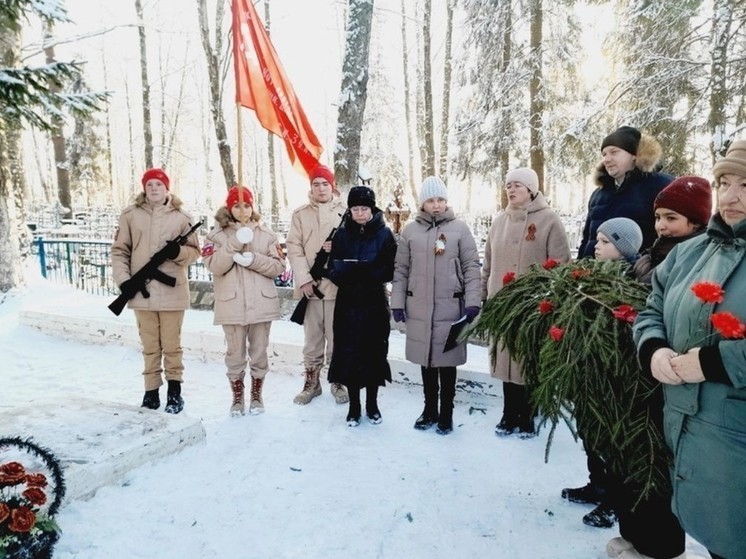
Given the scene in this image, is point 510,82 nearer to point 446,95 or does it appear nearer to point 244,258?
point 446,95

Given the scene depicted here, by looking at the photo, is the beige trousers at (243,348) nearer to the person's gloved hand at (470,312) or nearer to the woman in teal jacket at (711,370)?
the person's gloved hand at (470,312)

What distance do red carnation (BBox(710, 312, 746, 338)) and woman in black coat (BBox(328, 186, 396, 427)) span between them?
2746mm

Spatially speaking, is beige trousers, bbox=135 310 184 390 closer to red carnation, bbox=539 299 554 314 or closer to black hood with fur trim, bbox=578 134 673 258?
red carnation, bbox=539 299 554 314

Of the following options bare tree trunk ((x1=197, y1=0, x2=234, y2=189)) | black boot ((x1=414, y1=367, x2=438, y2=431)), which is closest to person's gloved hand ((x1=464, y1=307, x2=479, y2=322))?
black boot ((x1=414, y1=367, x2=438, y2=431))

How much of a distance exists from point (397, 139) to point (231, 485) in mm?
25524

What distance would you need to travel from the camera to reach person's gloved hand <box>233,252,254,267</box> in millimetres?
4297

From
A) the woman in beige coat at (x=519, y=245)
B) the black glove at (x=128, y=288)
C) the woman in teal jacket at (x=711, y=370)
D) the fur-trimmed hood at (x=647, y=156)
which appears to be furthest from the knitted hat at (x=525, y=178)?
the black glove at (x=128, y=288)

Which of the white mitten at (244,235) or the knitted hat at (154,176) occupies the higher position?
the knitted hat at (154,176)

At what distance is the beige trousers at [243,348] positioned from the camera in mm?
4516

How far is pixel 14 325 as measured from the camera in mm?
7539

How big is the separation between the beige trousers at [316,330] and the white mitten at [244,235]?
3.07 feet

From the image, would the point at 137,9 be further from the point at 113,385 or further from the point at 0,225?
the point at 113,385

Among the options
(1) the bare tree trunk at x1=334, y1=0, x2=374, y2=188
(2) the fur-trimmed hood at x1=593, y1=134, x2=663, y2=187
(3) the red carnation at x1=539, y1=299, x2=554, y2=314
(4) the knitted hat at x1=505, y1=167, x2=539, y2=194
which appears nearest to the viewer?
(3) the red carnation at x1=539, y1=299, x2=554, y2=314

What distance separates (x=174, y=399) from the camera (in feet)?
15.0
